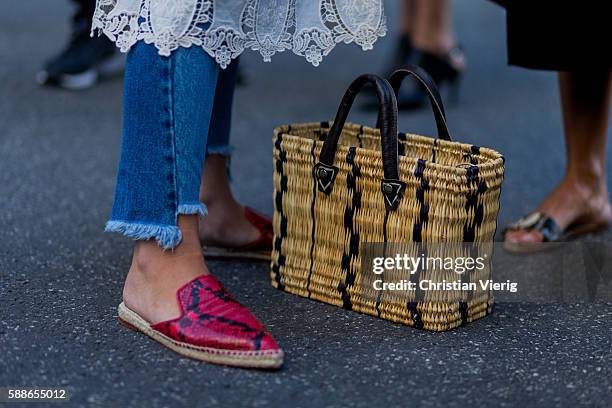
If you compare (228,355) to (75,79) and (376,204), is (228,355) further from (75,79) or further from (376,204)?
(75,79)

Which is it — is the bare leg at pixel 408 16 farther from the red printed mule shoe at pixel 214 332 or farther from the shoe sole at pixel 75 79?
the red printed mule shoe at pixel 214 332

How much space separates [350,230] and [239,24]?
1.21ft

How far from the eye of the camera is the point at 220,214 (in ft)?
5.62

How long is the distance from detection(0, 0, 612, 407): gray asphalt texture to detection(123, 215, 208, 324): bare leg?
58 millimetres


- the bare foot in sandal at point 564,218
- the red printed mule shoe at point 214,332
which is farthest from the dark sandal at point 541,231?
the red printed mule shoe at point 214,332

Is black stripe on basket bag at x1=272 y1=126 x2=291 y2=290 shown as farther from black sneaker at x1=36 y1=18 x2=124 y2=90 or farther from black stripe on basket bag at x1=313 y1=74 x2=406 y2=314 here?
black sneaker at x1=36 y1=18 x2=124 y2=90

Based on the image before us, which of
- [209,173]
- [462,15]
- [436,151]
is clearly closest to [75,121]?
[209,173]

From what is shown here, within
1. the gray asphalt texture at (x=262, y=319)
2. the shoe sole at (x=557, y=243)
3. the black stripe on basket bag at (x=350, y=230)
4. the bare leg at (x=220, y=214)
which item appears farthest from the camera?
the shoe sole at (x=557, y=243)

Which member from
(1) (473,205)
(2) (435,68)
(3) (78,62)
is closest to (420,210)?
(1) (473,205)

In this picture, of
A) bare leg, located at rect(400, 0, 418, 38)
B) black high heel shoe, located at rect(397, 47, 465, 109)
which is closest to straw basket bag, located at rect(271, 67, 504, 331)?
black high heel shoe, located at rect(397, 47, 465, 109)

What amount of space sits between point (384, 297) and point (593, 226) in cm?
68

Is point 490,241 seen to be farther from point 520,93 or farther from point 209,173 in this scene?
point 520,93

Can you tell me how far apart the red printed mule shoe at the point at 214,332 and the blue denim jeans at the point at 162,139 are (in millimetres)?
85

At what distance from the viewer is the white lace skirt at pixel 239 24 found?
126 cm
